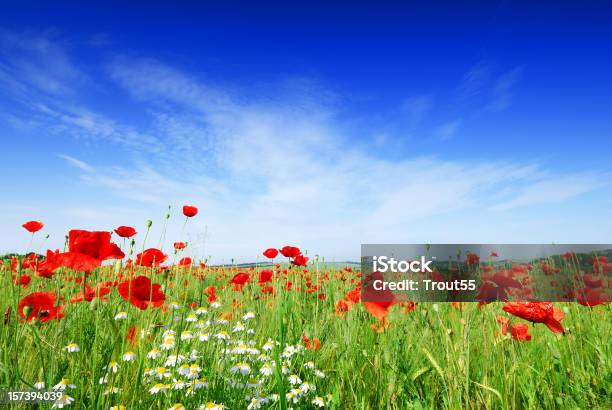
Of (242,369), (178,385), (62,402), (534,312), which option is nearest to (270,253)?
(242,369)

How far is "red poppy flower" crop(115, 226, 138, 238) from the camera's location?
2871mm

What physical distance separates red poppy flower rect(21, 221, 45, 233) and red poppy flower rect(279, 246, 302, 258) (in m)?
3.00

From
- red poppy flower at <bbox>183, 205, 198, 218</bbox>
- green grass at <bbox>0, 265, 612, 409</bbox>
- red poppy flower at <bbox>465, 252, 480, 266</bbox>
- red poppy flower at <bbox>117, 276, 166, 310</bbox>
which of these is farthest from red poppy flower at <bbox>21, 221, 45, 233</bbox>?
red poppy flower at <bbox>465, 252, 480, 266</bbox>

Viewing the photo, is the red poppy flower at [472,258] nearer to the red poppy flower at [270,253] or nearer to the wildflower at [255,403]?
the red poppy flower at [270,253]

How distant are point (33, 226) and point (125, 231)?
2.43m

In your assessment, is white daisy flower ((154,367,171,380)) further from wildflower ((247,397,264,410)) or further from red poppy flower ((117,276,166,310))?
wildflower ((247,397,264,410))

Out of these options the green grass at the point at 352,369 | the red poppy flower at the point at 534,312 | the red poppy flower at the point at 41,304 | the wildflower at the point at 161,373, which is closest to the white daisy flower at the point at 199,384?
the green grass at the point at 352,369

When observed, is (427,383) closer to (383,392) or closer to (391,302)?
(383,392)

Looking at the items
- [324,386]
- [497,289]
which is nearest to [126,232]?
[324,386]

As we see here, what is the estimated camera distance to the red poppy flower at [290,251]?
4.13 metres

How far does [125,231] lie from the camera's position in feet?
9.55

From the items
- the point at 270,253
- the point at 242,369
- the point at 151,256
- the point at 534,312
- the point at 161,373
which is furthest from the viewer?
the point at 270,253

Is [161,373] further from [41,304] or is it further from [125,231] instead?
[125,231]

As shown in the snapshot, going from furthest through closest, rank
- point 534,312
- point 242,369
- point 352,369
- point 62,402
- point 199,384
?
point 352,369 < point 242,369 < point 199,384 < point 534,312 < point 62,402
